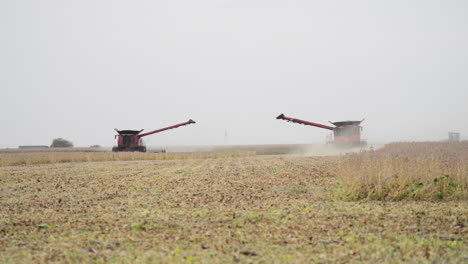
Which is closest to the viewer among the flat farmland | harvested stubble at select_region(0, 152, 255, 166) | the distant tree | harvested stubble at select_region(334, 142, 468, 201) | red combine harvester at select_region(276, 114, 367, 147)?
the flat farmland

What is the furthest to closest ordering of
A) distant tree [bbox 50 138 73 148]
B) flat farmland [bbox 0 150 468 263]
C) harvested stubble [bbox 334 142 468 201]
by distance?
distant tree [bbox 50 138 73 148], harvested stubble [bbox 334 142 468 201], flat farmland [bbox 0 150 468 263]

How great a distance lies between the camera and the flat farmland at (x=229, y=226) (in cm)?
565

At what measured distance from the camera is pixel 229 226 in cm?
721

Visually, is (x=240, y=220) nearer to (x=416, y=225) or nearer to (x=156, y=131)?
(x=416, y=225)

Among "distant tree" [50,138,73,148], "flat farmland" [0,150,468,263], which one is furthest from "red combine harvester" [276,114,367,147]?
"distant tree" [50,138,73,148]

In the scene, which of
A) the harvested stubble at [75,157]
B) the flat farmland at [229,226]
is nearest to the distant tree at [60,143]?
the harvested stubble at [75,157]

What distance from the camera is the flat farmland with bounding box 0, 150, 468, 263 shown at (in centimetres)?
565

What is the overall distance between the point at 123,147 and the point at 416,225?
33.7m

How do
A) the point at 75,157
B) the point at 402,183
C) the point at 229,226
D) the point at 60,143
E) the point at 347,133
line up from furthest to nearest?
the point at 60,143, the point at 347,133, the point at 75,157, the point at 402,183, the point at 229,226

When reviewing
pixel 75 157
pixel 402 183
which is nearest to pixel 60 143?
pixel 75 157

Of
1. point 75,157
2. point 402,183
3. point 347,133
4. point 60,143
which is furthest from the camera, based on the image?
point 60,143

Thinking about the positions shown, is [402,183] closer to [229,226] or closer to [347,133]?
[229,226]

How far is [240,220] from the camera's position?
763cm

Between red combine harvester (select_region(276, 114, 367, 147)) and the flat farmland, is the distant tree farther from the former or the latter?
the flat farmland
